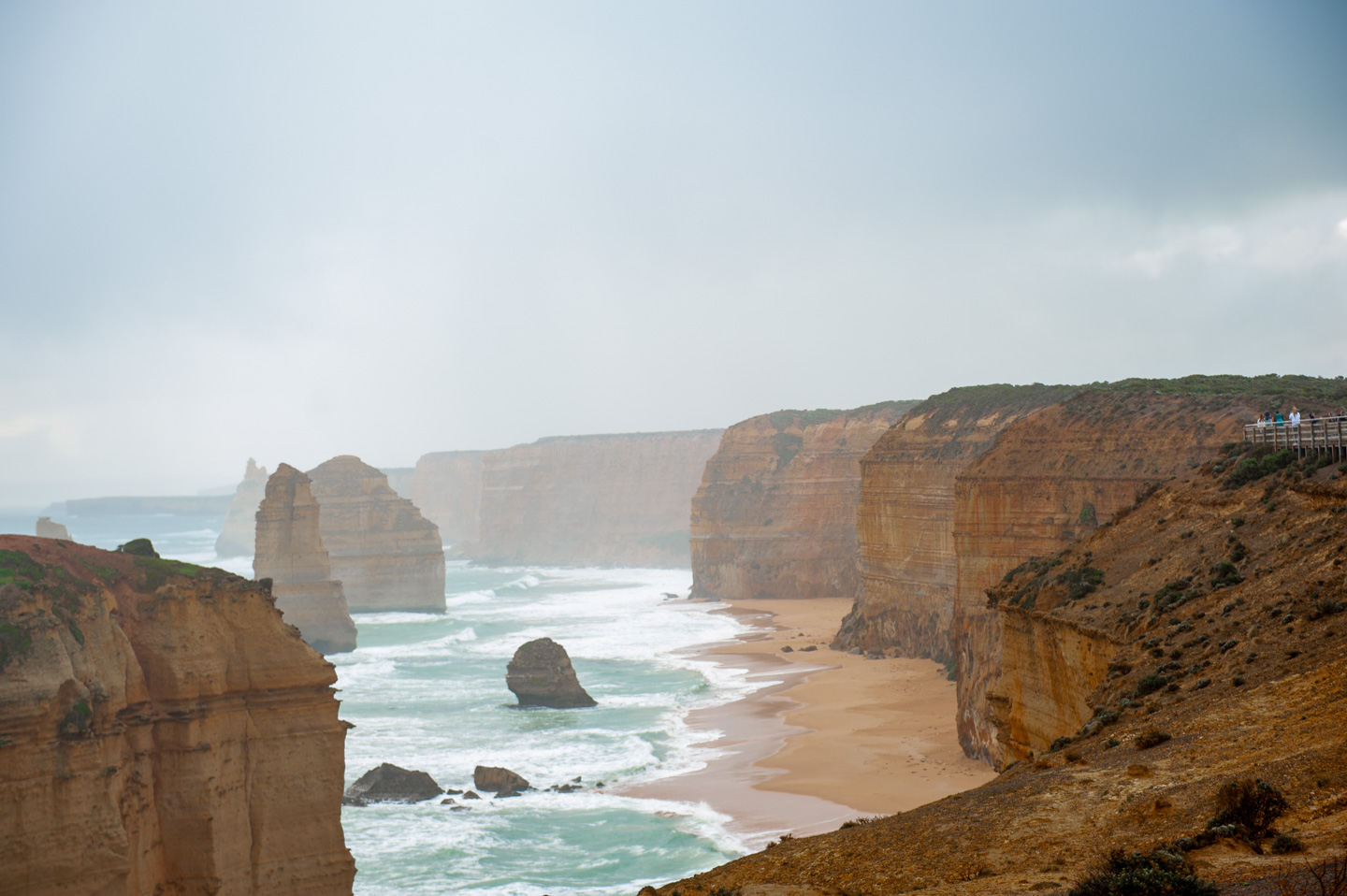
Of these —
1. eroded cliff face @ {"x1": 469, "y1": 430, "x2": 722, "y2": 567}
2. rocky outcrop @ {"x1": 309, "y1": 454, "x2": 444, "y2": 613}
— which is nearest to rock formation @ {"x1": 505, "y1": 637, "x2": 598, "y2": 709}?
rocky outcrop @ {"x1": 309, "y1": 454, "x2": 444, "y2": 613}

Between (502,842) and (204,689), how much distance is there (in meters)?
12.0

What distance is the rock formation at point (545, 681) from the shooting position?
44.8 metres

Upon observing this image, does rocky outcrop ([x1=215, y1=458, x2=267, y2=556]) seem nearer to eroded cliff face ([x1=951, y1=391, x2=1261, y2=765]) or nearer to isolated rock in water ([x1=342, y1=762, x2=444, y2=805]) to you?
isolated rock in water ([x1=342, y1=762, x2=444, y2=805])

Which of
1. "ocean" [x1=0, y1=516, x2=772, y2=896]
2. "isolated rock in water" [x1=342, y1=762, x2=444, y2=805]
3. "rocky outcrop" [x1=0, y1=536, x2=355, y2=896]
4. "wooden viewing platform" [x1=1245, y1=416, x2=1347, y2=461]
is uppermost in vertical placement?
"wooden viewing platform" [x1=1245, y1=416, x2=1347, y2=461]

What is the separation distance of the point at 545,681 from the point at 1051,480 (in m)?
21.3

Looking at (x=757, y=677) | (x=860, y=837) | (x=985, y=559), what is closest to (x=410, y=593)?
(x=757, y=677)

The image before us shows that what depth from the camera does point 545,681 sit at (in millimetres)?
44656

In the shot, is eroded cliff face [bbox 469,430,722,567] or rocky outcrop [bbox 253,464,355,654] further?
eroded cliff face [bbox 469,430,722,567]

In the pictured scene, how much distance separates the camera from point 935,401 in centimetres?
5669

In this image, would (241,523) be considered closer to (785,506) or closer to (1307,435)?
(785,506)

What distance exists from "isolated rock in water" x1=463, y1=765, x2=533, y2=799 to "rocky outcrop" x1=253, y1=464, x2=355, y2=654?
26692 mm

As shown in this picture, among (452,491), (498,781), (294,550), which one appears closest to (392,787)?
(498,781)

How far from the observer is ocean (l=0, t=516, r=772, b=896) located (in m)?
25.9

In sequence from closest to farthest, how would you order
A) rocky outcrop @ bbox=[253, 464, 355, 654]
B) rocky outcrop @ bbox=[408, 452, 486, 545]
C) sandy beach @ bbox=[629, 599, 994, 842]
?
sandy beach @ bbox=[629, 599, 994, 842] < rocky outcrop @ bbox=[253, 464, 355, 654] < rocky outcrop @ bbox=[408, 452, 486, 545]
